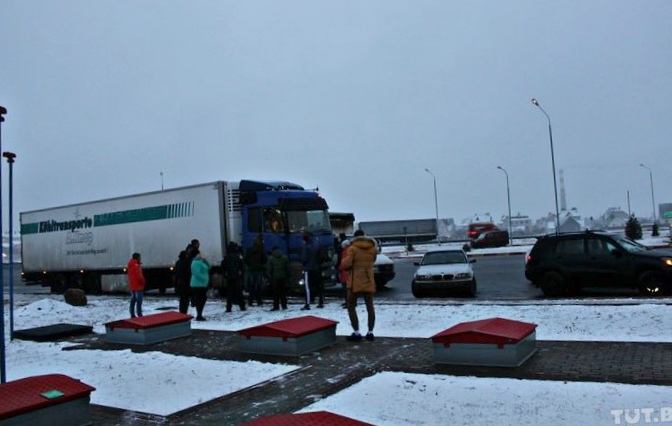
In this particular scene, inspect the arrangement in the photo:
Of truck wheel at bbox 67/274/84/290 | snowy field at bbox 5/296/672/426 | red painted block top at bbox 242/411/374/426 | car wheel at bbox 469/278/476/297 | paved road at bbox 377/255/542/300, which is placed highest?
truck wheel at bbox 67/274/84/290

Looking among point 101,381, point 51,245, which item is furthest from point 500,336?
point 51,245

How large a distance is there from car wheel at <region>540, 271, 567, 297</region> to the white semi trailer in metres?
6.43

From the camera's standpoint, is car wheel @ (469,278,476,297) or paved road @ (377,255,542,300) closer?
car wheel @ (469,278,476,297)

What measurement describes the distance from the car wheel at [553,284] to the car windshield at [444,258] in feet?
9.02

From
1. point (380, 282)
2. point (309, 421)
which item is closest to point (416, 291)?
point (380, 282)

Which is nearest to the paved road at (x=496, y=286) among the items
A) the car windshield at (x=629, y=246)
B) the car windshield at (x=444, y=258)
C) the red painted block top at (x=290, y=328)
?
the car windshield at (x=444, y=258)

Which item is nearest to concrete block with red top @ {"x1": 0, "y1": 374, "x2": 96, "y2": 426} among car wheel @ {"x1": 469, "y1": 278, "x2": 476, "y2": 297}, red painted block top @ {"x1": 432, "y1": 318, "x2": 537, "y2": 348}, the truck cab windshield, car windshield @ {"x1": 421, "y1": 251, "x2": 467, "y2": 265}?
red painted block top @ {"x1": 432, "y1": 318, "x2": 537, "y2": 348}

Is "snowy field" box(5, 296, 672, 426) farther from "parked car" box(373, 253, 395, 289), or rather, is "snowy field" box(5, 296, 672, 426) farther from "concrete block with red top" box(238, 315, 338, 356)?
"parked car" box(373, 253, 395, 289)

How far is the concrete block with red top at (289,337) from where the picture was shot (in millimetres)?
9148

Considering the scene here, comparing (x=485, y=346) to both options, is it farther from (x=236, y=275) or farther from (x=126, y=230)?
(x=126, y=230)

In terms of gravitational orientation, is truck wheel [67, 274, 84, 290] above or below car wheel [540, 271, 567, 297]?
above

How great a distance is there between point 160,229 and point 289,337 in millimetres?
13332

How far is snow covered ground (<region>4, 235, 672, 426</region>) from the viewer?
18.7 feet

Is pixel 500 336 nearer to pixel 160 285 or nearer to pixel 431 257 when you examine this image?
pixel 431 257
